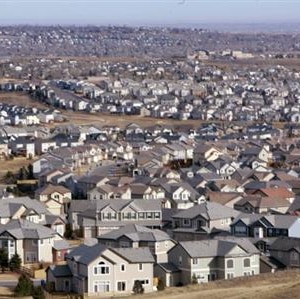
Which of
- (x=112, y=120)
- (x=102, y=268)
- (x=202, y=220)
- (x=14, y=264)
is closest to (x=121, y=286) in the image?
(x=102, y=268)

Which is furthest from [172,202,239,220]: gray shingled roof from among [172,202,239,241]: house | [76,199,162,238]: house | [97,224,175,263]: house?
[97,224,175,263]: house

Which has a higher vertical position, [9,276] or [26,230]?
[26,230]

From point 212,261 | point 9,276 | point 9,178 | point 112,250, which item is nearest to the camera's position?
point 112,250

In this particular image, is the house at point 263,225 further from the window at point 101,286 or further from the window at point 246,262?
the window at point 101,286

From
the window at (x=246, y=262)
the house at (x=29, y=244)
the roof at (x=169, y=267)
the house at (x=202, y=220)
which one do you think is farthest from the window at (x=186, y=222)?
the window at (x=246, y=262)

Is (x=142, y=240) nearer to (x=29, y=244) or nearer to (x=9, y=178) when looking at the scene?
(x=29, y=244)

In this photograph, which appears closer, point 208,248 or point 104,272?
point 104,272
